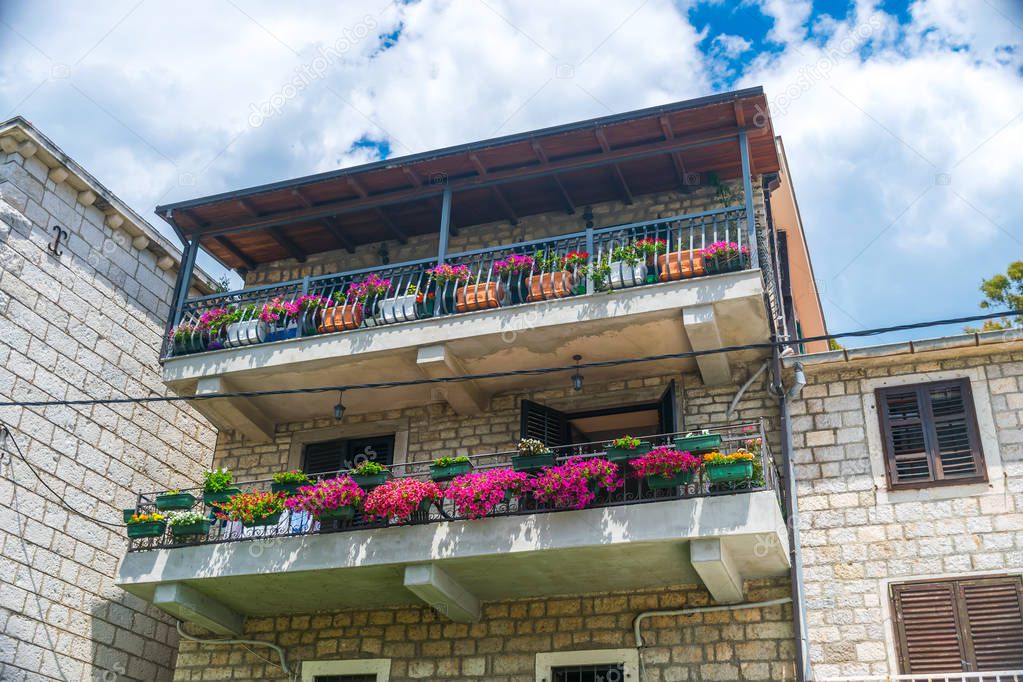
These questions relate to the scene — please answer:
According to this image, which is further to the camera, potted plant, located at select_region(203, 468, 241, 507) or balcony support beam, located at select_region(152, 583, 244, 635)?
potted plant, located at select_region(203, 468, 241, 507)

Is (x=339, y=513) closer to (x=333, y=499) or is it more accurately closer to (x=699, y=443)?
(x=333, y=499)

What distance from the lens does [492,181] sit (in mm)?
14492

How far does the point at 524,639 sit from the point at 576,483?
218cm

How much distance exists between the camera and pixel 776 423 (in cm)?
1292

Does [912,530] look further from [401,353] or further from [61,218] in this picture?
[61,218]

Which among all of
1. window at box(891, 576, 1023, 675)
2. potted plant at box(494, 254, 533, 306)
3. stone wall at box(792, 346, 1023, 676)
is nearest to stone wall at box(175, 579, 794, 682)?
stone wall at box(792, 346, 1023, 676)

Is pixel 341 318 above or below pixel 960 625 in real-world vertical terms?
above

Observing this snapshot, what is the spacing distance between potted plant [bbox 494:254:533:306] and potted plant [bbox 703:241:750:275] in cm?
219

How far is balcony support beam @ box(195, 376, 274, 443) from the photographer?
14.5 m

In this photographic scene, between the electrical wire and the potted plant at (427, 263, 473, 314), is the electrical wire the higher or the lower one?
the lower one

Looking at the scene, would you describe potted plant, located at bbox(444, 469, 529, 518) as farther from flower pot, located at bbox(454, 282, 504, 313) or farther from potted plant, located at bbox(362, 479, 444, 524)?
flower pot, located at bbox(454, 282, 504, 313)

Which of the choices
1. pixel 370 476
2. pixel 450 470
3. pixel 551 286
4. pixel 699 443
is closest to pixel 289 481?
pixel 370 476

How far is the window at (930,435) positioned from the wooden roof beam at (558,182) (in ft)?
16.2

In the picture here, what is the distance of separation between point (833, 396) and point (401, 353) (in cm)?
526
